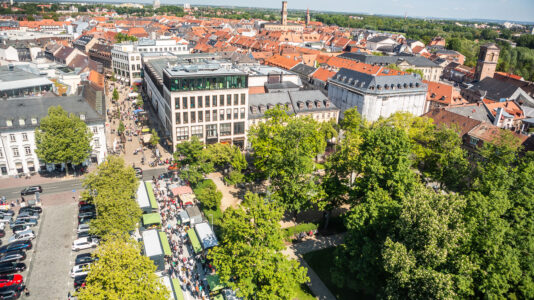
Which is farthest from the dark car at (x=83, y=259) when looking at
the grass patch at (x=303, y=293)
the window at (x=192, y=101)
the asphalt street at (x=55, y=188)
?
the window at (x=192, y=101)

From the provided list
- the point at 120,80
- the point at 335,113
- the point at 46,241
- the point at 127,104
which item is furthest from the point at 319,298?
the point at 120,80

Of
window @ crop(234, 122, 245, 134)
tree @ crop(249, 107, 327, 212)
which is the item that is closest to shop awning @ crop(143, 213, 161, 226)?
tree @ crop(249, 107, 327, 212)

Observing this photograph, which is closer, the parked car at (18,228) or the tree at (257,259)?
→ the tree at (257,259)

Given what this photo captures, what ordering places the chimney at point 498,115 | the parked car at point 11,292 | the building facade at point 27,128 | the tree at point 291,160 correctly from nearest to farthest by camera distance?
the parked car at point 11,292 < the tree at point 291,160 < the building facade at point 27,128 < the chimney at point 498,115

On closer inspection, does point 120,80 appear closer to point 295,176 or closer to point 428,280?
point 295,176

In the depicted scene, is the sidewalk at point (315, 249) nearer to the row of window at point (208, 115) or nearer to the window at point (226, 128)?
the window at point (226, 128)
